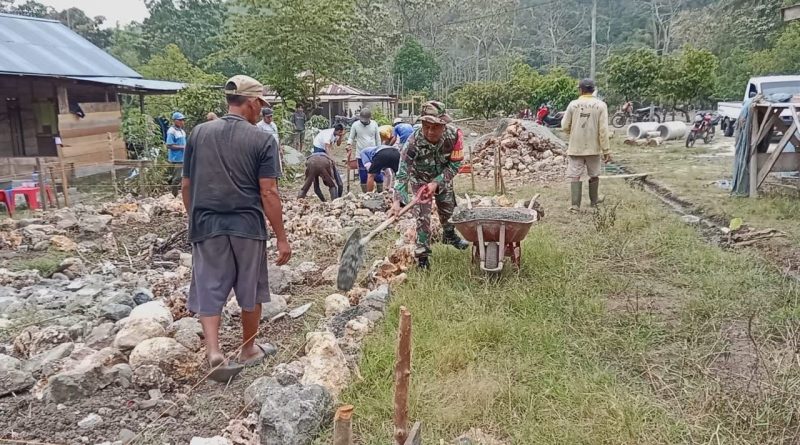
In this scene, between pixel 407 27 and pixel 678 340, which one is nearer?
pixel 678 340

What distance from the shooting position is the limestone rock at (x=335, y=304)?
4.20m

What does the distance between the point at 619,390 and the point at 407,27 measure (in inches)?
1900

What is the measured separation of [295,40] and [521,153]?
8575mm

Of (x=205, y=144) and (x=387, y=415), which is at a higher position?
(x=205, y=144)

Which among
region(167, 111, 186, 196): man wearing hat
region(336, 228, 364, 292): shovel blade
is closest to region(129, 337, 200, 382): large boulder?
region(336, 228, 364, 292): shovel blade

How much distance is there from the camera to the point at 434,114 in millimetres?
4699

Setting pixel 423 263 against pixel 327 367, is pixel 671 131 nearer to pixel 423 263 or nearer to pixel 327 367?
pixel 423 263

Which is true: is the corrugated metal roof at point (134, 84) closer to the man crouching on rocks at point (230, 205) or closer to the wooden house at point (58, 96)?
the wooden house at point (58, 96)

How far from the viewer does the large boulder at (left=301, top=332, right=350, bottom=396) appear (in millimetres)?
3086

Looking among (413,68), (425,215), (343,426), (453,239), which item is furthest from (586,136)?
(413,68)

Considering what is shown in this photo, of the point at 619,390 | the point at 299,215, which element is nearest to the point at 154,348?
the point at 619,390

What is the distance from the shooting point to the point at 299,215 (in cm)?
810

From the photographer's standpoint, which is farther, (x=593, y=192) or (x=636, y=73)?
(x=636, y=73)

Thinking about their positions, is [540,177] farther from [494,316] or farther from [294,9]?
[294,9]
